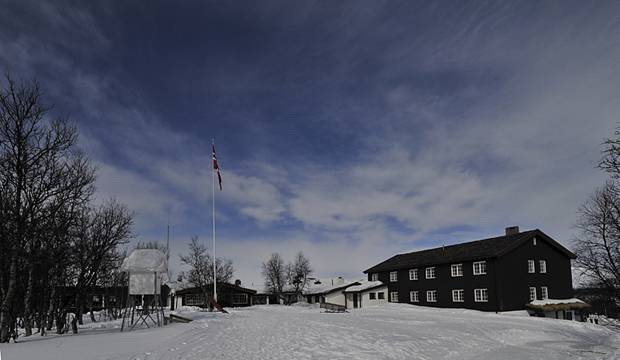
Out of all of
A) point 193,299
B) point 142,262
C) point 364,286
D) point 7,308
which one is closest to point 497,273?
point 364,286

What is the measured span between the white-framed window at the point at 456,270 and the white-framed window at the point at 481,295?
2.95 metres

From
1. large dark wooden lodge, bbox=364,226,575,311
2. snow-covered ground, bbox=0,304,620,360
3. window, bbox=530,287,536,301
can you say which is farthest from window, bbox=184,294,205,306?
snow-covered ground, bbox=0,304,620,360

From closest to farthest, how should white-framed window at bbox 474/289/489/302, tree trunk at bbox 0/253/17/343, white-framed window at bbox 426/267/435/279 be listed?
tree trunk at bbox 0/253/17/343
white-framed window at bbox 474/289/489/302
white-framed window at bbox 426/267/435/279

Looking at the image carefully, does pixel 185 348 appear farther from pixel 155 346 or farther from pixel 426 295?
pixel 426 295

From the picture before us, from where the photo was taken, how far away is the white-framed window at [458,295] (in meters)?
48.0

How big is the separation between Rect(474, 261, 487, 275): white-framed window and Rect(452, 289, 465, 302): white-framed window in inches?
123

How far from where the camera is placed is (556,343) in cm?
2523

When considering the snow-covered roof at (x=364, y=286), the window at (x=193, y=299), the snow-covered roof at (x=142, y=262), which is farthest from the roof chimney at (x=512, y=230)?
the window at (x=193, y=299)

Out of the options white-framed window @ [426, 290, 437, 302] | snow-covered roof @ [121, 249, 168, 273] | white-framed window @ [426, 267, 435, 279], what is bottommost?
white-framed window @ [426, 290, 437, 302]

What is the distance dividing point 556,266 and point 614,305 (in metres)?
25.8

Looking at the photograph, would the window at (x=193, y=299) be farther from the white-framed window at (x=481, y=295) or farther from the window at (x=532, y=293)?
the window at (x=532, y=293)

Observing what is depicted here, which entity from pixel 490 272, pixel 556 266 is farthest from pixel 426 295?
pixel 556 266

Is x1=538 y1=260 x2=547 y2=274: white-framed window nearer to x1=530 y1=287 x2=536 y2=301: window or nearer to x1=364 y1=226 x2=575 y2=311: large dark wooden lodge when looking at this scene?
x1=364 y1=226 x2=575 y2=311: large dark wooden lodge

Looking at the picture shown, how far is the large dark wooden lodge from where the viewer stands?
4416 centimetres
